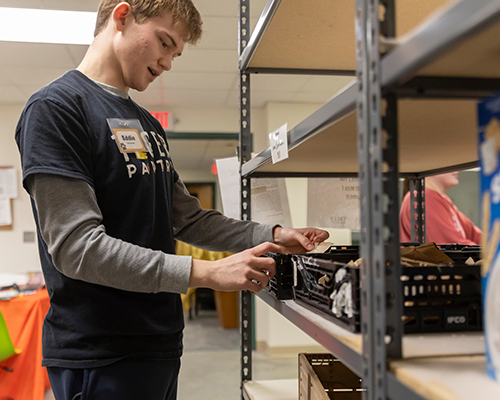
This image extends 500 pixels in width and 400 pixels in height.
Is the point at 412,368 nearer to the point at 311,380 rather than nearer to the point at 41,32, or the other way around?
the point at 311,380

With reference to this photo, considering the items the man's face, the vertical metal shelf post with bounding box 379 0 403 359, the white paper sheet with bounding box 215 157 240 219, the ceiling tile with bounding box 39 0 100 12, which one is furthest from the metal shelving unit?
the ceiling tile with bounding box 39 0 100 12

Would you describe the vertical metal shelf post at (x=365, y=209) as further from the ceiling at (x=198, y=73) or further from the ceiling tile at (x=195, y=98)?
the ceiling tile at (x=195, y=98)

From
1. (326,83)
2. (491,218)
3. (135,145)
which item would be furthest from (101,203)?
(326,83)

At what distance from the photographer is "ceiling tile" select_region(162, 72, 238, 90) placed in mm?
3775

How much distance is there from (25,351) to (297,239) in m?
2.21

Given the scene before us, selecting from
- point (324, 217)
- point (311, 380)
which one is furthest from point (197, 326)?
point (311, 380)

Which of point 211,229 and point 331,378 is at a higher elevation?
point 211,229

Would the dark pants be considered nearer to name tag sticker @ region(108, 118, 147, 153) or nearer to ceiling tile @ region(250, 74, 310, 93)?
name tag sticker @ region(108, 118, 147, 153)

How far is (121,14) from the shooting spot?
3.78 feet

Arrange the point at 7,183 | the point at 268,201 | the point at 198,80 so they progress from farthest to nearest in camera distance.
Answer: the point at 7,183 → the point at 198,80 → the point at 268,201

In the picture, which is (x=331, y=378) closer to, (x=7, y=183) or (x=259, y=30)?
(x=259, y=30)

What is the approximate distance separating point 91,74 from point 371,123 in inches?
35.9

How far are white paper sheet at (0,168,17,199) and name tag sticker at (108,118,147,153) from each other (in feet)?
12.7

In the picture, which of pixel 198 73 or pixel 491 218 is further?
pixel 198 73
